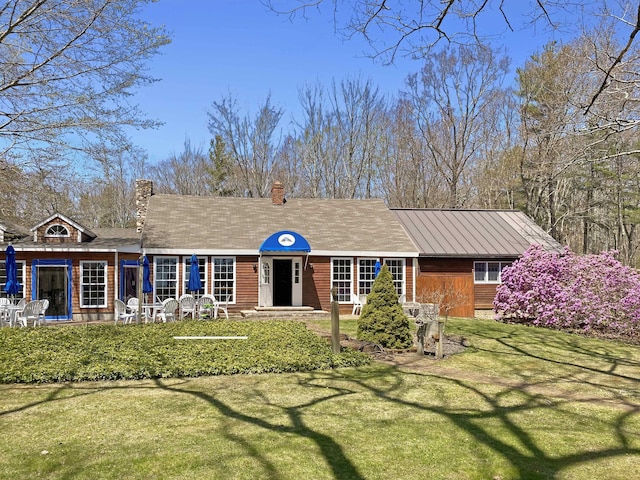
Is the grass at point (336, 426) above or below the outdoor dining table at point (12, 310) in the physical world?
below

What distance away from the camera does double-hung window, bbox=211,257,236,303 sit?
19.5m

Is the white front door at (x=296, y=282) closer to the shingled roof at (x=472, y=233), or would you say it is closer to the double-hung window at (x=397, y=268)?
the double-hung window at (x=397, y=268)

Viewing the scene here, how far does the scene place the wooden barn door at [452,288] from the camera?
2062 cm

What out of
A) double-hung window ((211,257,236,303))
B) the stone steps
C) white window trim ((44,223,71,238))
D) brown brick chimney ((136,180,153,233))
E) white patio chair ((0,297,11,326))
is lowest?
the stone steps

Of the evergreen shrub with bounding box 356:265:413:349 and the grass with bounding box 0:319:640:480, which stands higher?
the evergreen shrub with bounding box 356:265:413:349

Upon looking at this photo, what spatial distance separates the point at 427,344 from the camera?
1209 cm

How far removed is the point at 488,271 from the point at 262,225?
9.65 m

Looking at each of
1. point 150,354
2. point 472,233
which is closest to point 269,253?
point 472,233

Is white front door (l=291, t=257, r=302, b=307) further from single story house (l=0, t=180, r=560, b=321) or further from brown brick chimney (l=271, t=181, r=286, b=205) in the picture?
brown brick chimney (l=271, t=181, r=286, b=205)

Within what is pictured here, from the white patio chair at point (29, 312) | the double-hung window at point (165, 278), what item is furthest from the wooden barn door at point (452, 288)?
the white patio chair at point (29, 312)

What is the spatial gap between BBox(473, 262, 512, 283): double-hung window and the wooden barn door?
527 mm

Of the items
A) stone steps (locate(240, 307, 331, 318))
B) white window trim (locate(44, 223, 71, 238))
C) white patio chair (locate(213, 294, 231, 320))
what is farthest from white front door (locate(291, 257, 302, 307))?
white window trim (locate(44, 223, 71, 238))

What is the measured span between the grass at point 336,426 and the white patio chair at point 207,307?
8087 mm

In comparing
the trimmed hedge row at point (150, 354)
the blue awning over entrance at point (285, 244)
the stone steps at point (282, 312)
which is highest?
the blue awning over entrance at point (285, 244)
